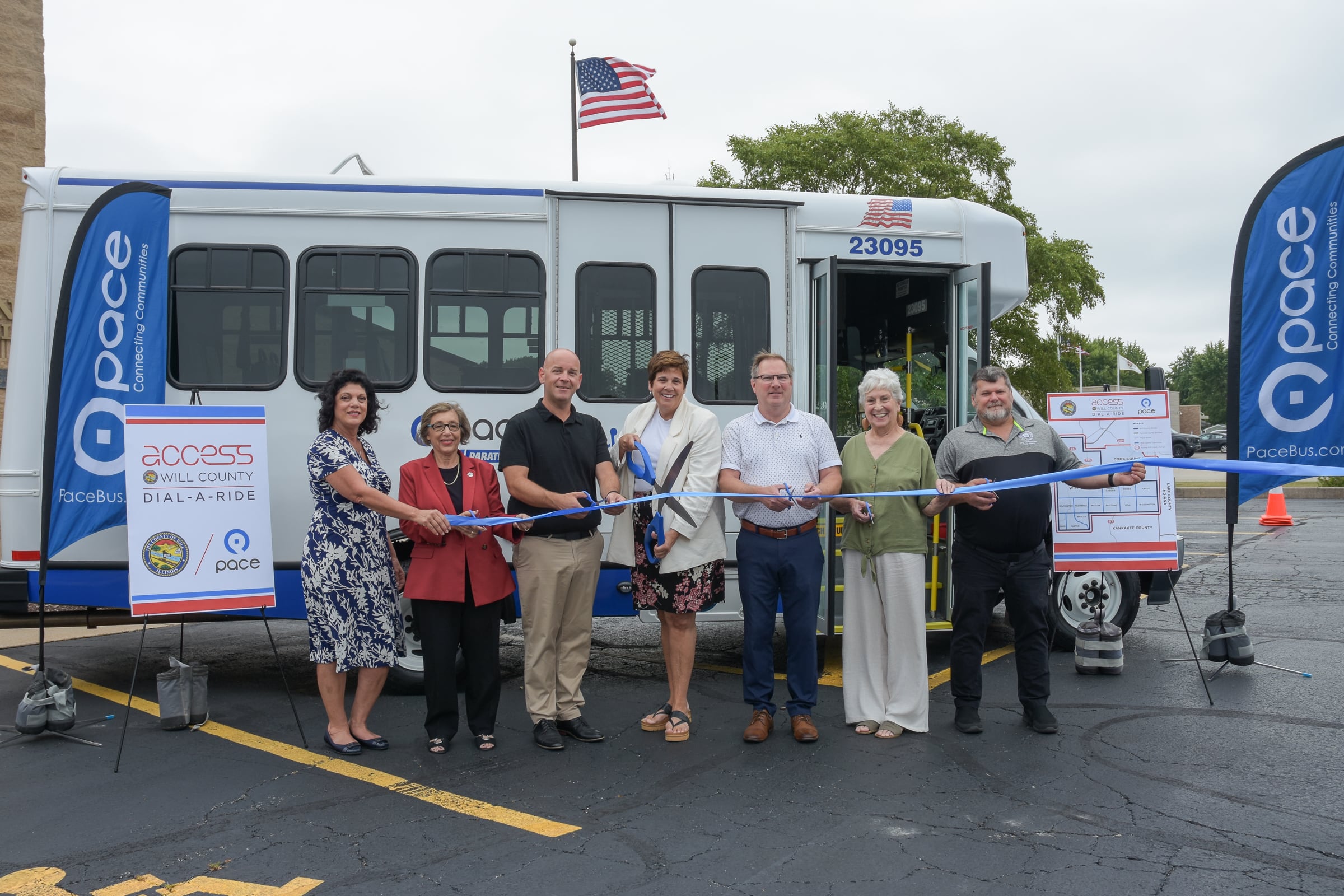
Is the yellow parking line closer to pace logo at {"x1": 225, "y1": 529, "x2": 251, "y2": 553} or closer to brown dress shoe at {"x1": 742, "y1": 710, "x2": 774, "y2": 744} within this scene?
pace logo at {"x1": 225, "y1": 529, "x2": 251, "y2": 553}

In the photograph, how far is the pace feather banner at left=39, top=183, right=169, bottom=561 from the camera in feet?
18.0

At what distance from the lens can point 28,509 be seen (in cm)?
577

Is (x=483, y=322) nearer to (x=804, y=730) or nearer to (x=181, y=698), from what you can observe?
(x=181, y=698)

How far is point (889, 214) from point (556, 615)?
11.9 ft

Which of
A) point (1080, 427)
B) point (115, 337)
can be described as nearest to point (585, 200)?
point (115, 337)

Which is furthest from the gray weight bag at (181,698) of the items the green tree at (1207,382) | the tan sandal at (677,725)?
the green tree at (1207,382)

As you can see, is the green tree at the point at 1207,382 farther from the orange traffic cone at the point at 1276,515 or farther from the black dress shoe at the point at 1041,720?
the black dress shoe at the point at 1041,720

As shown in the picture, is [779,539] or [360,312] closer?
[779,539]

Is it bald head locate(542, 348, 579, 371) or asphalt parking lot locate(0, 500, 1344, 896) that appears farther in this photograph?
bald head locate(542, 348, 579, 371)

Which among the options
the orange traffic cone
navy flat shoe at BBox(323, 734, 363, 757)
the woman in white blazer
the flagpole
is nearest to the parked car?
the orange traffic cone

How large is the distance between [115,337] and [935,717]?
205 inches

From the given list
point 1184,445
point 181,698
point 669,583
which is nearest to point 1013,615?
point 669,583

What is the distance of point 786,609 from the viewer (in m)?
5.16

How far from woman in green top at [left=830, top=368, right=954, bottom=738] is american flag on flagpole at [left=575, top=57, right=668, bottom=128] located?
28.4 ft
